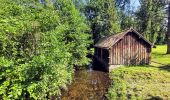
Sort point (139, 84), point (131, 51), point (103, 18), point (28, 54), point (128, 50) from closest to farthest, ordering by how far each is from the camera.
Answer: point (28, 54)
point (139, 84)
point (128, 50)
point (131, 51)
point (103, 18)

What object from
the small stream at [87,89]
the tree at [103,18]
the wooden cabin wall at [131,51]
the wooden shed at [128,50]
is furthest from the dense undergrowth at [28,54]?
the tree at [103,18]

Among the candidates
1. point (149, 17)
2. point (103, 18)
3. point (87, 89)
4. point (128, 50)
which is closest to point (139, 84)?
point (87, 89)

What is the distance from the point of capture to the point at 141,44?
3089 centimetres

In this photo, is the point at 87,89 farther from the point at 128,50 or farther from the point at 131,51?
the point at 131,51

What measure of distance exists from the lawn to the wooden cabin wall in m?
1.97

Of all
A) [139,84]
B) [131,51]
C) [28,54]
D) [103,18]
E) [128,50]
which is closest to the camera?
[28,54]

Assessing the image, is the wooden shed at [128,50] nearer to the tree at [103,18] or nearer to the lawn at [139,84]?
the lawn at [139,84]

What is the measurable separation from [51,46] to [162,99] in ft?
30.7

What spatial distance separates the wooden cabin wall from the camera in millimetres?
29969

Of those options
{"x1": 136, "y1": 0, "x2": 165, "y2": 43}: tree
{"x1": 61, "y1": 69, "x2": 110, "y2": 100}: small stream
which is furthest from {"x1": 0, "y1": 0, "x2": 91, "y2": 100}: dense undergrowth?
{"x1": 136, "y1": 0, "x2": 165, "y2": 43}: tree

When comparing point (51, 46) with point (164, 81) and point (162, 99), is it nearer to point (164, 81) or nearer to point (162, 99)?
point (162, 99)

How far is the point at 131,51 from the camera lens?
30.6 meters

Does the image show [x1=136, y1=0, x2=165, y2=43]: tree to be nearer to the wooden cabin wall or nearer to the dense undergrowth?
the wooden cabin wall

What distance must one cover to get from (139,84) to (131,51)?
9.79 m
